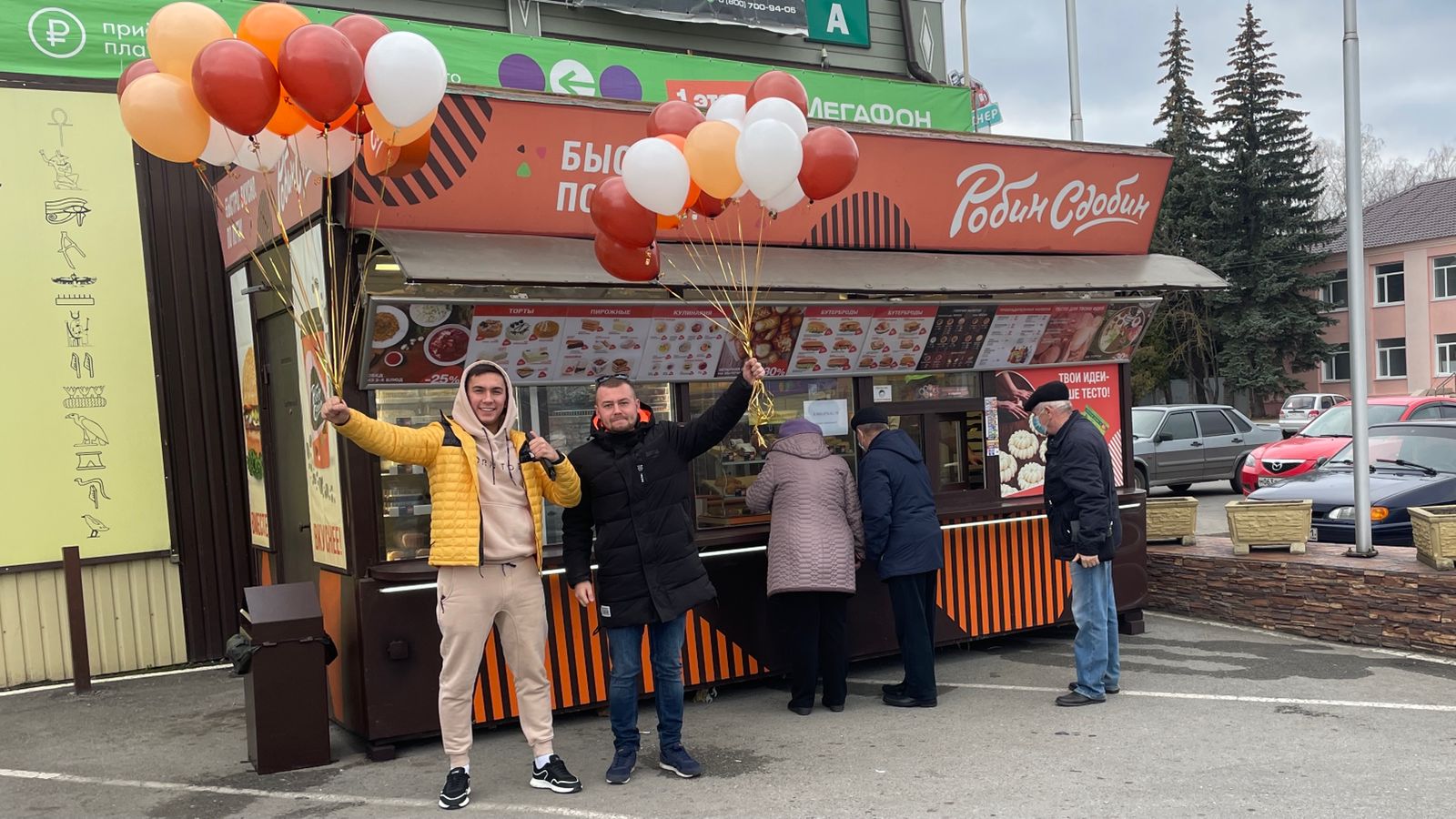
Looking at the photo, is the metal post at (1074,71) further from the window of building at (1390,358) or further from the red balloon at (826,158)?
the window of building at (1390,358)

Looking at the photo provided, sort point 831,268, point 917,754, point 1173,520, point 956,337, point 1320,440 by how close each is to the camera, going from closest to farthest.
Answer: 1. point 917,754
2. point 831,268
3. point 956,337
4. point 1173,520
5. point 1320,440

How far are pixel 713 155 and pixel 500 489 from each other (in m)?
1.95

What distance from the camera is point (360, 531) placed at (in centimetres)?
627

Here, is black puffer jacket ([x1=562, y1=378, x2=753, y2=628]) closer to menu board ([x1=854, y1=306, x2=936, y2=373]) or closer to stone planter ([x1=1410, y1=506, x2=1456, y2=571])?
menu board ([x1=854, y1=306, x2=936, y2=373])

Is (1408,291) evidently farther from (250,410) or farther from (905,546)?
(250,410)

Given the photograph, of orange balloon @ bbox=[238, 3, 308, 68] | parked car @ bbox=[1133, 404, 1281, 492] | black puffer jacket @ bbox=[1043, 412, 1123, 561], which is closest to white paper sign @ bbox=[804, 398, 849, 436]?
black puffer jacket @ bbox=[1043, 412, 1123, 561]

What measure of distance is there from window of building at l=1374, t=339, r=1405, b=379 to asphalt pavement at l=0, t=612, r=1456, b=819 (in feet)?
132

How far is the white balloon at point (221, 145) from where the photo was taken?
17.3 feet

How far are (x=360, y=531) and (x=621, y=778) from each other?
1.99 m

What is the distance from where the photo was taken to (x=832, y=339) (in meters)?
7.83

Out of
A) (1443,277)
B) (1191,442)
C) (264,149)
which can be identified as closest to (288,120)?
(264,149)

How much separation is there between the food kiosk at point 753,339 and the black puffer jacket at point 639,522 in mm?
1134

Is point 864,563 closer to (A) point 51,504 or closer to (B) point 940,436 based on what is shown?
(B) point 940,436

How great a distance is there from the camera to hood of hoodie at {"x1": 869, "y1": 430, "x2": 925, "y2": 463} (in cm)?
698
